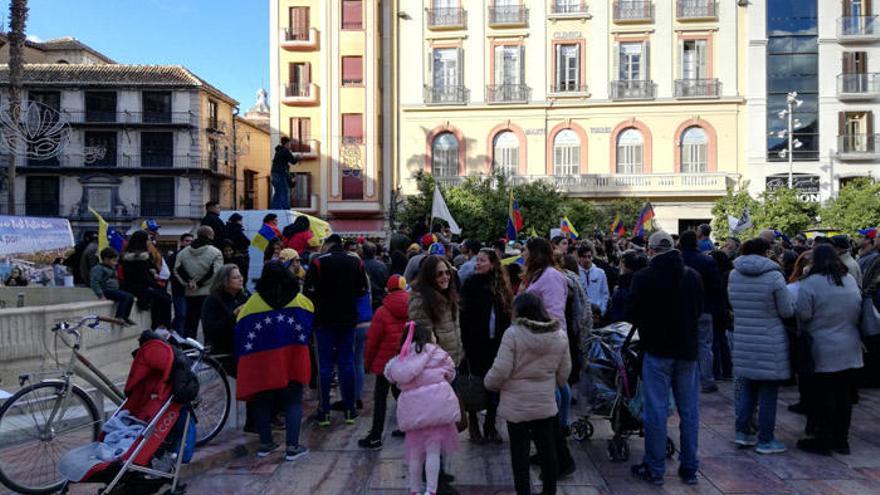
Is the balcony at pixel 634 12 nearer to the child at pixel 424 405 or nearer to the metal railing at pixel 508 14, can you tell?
the metal railing at pixel 508 14

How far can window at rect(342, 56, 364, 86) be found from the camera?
35.7 m

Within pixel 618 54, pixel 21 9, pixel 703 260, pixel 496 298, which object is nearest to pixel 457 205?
pixel 618 54

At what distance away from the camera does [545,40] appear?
111 ft

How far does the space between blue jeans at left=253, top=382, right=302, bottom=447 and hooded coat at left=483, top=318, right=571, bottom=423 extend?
2016 millimetres

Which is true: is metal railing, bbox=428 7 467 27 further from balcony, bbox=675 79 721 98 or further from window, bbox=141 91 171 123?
window, bbox=141 91 171 123

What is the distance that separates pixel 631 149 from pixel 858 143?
10382 mm

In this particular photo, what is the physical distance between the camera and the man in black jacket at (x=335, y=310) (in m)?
7.07

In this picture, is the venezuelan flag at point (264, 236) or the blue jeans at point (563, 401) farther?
the venezuelan flag at point (264, 236)

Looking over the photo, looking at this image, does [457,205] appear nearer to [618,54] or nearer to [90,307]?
[618,54]

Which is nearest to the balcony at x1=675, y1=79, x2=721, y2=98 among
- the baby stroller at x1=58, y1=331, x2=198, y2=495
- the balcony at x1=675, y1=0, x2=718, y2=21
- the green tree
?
the balcony at x1=675, y1=0, x2=718, y2=21

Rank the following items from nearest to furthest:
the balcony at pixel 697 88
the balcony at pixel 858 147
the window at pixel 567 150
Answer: the balcony at pixel 858 147 → the balcony at pixel 697 88 → the window at pixel 567 150

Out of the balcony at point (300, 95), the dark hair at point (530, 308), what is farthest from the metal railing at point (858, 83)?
the dark hair at point (530, 308)

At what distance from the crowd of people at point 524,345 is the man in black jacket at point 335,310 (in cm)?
1

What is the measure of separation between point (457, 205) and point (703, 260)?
20.3 m
